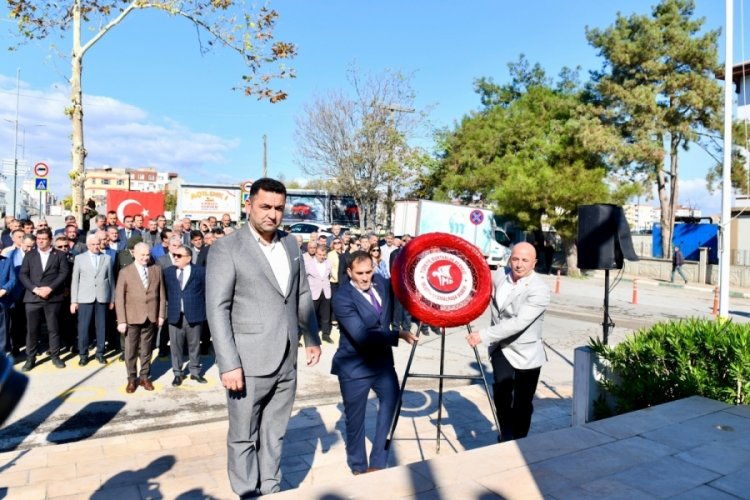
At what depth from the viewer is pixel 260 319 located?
3.57 meters

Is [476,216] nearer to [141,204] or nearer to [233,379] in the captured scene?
[141,204]

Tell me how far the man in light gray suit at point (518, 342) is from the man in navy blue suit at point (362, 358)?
84cm

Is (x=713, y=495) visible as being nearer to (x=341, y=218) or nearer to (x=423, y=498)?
(x=423, y=498)

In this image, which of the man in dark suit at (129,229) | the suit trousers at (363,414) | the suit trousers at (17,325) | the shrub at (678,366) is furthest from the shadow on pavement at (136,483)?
the man in dark suit at (129,229)

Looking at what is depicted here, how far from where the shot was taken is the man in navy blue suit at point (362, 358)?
444 cm

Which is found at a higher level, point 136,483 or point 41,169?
point 41,169

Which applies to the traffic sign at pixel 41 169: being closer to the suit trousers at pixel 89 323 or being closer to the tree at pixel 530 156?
the suit trousers at pixel 89 323

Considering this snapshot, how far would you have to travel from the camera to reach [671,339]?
5.21m

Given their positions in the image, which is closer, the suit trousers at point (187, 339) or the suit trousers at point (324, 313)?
the suit trousers at point (187, 339)

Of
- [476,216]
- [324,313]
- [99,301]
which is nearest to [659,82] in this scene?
[476,216]

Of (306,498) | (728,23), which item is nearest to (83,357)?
(306,498)

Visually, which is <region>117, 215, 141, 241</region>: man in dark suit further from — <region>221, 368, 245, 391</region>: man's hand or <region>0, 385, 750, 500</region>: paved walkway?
<region>221, 368, 245, 391</region>: man's hand

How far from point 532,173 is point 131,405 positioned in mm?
24609

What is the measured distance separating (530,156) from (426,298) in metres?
27.7
